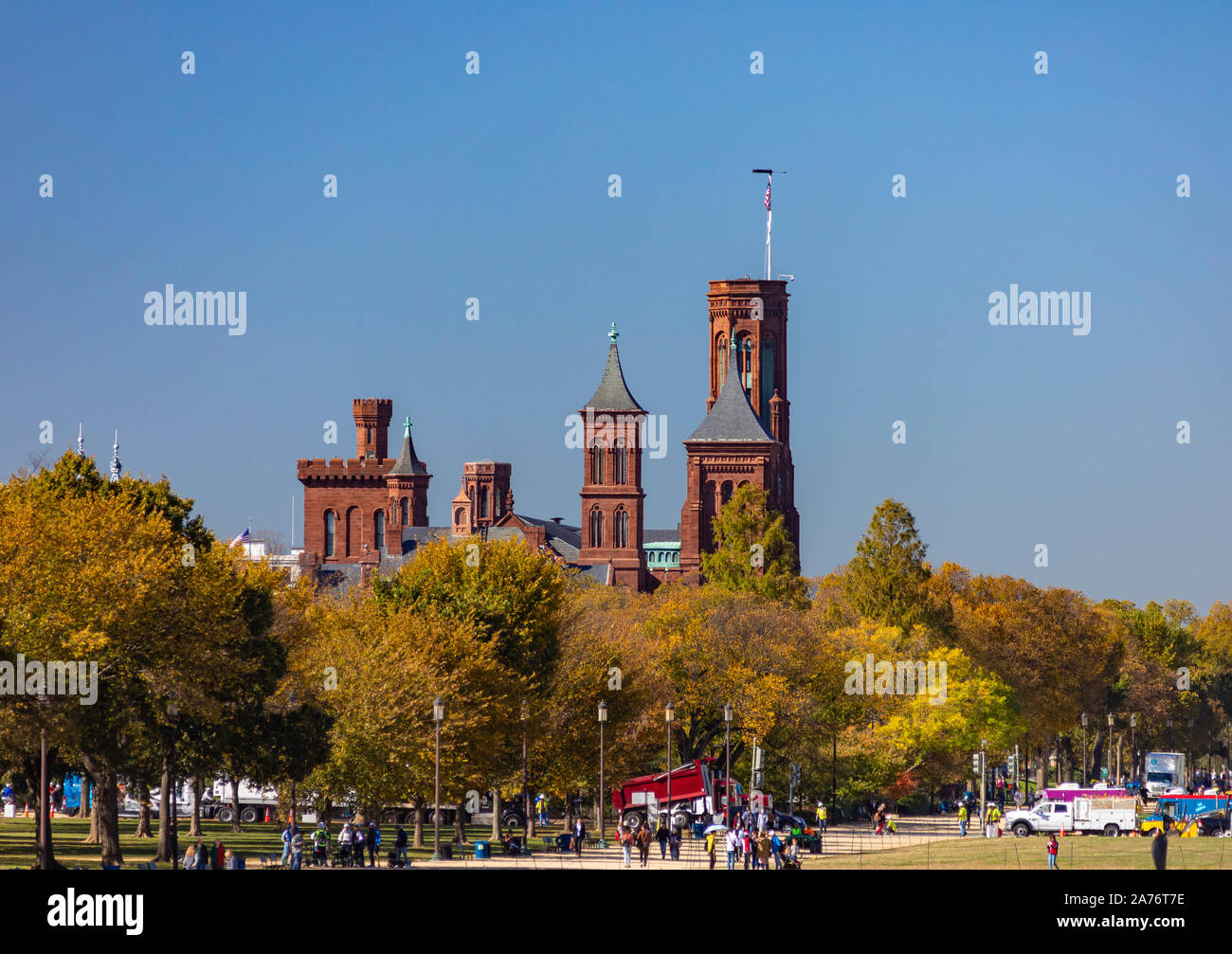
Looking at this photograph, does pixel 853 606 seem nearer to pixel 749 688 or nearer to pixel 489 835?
pixel 749 688

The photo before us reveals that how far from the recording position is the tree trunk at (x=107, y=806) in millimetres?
52688

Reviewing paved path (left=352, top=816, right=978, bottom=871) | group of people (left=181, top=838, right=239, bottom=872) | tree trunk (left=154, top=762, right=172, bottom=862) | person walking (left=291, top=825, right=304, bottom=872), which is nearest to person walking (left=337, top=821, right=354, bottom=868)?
person walking (left=291, top=825, right=304, bottom=872)

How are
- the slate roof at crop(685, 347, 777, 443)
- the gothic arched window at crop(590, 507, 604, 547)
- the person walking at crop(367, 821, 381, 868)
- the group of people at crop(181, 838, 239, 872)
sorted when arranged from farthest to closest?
the slate roof at crop(685, 347, 777, 443)
the gothic arched window at crop(590, 507, 604, 547)
the person walking at crop(367, 821, 381, 868)
the group of people at crop(181, 838, 239, 872)

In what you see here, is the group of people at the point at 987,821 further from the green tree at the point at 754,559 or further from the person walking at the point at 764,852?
the person walking at the point at 764,852

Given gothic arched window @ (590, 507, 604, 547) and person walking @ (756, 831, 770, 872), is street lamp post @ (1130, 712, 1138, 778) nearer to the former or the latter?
gothic arched window @ (590, 507, 604, 547)

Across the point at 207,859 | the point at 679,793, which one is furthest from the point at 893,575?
the point at 207,859

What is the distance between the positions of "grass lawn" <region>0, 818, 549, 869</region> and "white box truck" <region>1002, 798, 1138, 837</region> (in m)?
19.2

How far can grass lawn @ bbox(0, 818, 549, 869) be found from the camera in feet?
180

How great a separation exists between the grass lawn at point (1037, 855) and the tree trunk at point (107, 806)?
62.7 feet

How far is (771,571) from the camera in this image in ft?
366

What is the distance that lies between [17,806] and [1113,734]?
94279 millimetres

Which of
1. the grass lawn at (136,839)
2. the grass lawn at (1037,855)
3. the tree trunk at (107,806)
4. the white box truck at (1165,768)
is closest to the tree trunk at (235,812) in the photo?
the grass lawn at (136,839)
